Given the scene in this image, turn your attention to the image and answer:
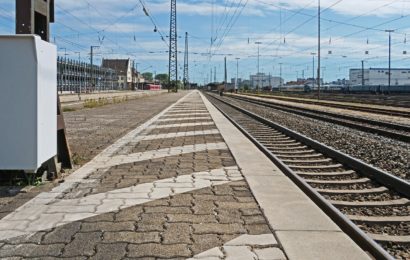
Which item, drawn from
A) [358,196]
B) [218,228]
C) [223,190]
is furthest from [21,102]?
[358,196]

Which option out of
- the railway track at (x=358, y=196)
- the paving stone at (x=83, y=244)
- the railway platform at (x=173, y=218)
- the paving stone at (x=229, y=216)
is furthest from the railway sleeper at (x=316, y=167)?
the paving stone at (x=83, y=244)

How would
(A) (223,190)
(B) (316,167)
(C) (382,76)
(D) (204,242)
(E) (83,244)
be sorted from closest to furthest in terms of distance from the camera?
1. (E) (83,244)
2. (D) (204,242)
3. (A) (223,190)
4. (B) (316,167)
5. (C) (382,76)

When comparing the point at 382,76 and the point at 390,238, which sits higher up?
the point at 382,76

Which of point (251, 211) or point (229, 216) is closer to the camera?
point (229, 216)

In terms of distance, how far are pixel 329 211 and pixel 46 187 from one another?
3.74 m

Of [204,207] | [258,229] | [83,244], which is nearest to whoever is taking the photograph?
[83,244]

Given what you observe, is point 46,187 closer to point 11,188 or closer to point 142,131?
point 11,188

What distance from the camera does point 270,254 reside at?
4.11 m

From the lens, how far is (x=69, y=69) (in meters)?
82.6

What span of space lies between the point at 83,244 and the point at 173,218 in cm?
116

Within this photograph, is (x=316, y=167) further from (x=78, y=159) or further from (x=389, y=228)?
(x=78, y=159)

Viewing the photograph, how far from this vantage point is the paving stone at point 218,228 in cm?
474

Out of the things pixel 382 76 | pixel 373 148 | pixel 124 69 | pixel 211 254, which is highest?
pixel 124 69

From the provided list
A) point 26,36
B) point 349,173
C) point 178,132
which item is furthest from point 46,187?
point 178,132
